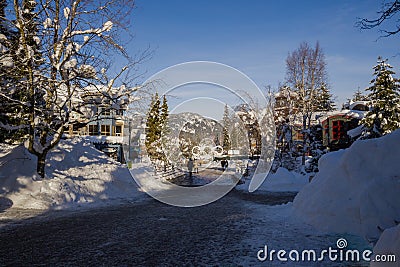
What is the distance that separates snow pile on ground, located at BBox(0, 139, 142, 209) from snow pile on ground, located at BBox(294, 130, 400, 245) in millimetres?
7841

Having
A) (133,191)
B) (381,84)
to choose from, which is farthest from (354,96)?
(133,191)

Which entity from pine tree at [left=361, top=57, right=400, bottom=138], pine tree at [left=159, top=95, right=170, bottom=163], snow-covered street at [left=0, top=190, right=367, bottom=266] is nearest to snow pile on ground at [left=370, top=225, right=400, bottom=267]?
snow-covered street at [left=0, top=190, right=367, bottom=266]

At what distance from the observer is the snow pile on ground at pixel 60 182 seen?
411 inches

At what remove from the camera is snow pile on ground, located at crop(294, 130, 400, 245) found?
19.8 feet

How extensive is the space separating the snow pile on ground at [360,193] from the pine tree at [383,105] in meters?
17.6

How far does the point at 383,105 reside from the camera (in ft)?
81.1

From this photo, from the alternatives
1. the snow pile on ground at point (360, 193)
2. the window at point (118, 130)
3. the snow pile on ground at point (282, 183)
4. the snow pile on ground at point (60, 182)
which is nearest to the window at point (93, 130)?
the window at point (118, 130)

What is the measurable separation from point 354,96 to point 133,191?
76.4 meters

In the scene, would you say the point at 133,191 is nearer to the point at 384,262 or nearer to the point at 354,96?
the point at 384,262

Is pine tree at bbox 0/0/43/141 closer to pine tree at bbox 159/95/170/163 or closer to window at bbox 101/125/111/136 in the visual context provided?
pine tree at bbox 159/95/170/163

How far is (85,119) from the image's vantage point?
12.7 meters

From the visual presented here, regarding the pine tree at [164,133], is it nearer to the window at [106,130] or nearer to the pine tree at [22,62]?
the window at [106,130]

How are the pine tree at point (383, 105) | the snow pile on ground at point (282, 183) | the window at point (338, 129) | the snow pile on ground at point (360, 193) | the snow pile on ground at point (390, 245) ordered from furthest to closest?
the window at point (338, 129)
the pine tree at point (383, 105)
the snow pile on ground at point (282, 183)
the snow pile on ground at point (360, 193)
the snow pile on ground at point (390, 245)

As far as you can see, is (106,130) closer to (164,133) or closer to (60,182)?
(164,133)
